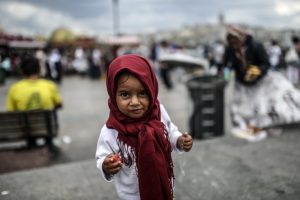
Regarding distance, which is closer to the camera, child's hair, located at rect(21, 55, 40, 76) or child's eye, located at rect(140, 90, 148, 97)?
child's eye, located at rect(140, 90, 148, 97)

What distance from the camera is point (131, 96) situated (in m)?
1.84

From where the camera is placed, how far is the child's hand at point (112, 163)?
1763mm

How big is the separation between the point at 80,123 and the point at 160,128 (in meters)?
6.01

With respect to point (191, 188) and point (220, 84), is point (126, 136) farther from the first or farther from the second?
point (220, 84)

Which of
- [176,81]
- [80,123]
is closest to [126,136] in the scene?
[80,123]

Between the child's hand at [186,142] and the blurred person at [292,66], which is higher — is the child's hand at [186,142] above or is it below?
above

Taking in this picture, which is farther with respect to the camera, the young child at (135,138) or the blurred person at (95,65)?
the blurred person at (95,65)

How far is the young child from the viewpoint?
5.92 ft

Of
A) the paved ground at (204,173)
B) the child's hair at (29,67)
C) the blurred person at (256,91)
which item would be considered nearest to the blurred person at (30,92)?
the child's hair at (29,67)

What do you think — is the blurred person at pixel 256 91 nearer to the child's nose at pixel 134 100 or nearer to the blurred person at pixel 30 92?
the blurred person at pixel 30 92

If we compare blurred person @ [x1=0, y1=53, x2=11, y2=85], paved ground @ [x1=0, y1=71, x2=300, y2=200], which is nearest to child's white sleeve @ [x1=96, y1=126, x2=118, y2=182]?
paved ground @ [x1=0, y1=71, x2=300, y2=200]

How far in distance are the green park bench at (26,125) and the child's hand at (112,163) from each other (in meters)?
3.17

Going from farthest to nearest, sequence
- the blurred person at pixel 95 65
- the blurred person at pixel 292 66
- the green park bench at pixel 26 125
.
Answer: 1. the blurred person at pixel 95 65
2. the blurred person at pixel 292 66
3. the green park bench at pixel 26 125

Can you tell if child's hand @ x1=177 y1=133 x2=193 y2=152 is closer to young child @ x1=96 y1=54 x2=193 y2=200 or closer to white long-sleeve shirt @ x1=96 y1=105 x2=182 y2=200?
young child @ x1=96 y1=54 x2=193 y2=200
